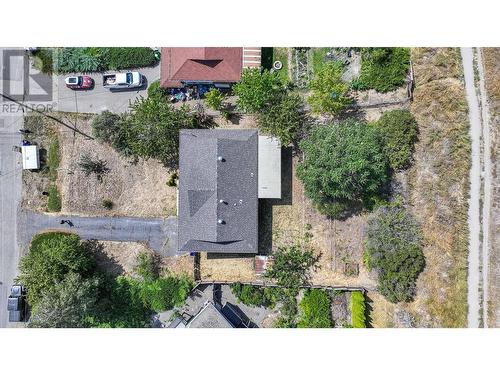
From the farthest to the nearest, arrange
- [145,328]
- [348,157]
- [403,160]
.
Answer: [145,328], [403,160], [348,157]

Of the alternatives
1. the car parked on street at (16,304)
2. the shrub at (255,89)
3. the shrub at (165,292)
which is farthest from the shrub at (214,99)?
the car parked on street at (16,304)

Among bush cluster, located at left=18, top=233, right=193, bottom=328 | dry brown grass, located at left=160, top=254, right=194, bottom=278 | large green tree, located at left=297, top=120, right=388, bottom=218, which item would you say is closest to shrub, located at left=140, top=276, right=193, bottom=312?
bush cluster, located at left=18, top=233, right=193, bottom=328

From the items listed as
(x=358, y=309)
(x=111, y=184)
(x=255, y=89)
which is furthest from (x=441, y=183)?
(x=111, y=184)

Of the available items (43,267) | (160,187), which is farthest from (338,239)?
(43,267)

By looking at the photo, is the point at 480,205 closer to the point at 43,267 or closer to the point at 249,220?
the point at 249,220

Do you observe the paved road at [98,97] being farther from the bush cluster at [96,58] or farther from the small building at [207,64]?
the small building at [207,64]

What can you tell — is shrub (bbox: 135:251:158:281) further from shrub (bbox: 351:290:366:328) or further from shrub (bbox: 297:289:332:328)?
shrub (bbox: 351:290:366:328)
